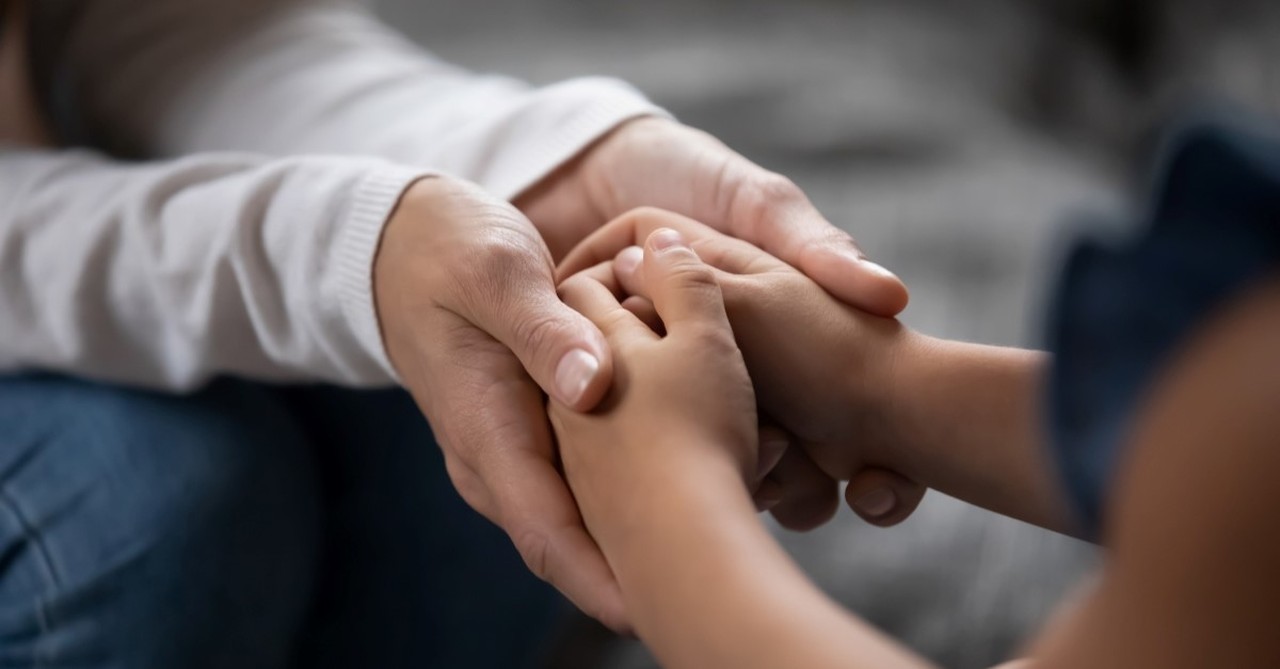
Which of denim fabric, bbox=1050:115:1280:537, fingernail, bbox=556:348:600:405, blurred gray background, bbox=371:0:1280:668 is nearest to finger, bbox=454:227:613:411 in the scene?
fingernail, bbox=556:348:600:405

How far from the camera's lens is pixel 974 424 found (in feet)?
1.71

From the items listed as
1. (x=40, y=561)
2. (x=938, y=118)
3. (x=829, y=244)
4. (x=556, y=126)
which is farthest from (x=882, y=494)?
(x=938, y=118)

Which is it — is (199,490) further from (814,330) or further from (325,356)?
(814,330)

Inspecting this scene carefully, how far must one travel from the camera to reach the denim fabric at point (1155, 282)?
0.28 meters

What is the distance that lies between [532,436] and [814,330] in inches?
5.8

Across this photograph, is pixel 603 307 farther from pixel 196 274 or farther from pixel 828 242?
pixel 196 274

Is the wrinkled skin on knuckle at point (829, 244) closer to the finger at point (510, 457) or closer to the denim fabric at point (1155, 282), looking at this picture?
the finger at point (510, 457)

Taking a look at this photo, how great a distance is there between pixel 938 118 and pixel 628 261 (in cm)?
71

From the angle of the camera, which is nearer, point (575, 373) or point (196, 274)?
point (575, 373)

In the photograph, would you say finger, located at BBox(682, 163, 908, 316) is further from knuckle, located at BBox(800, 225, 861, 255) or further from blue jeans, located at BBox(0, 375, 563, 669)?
blue jeans, located at BBox(0, 375, 563, 669)

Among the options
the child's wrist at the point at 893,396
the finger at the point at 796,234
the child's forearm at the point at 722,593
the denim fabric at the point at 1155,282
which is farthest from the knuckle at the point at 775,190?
the denim fabric at the point at 1155,282

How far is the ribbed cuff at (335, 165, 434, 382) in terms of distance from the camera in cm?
58

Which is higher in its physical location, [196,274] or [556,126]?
[556,126]

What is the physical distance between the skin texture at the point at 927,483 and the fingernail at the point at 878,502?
0.02 meters
